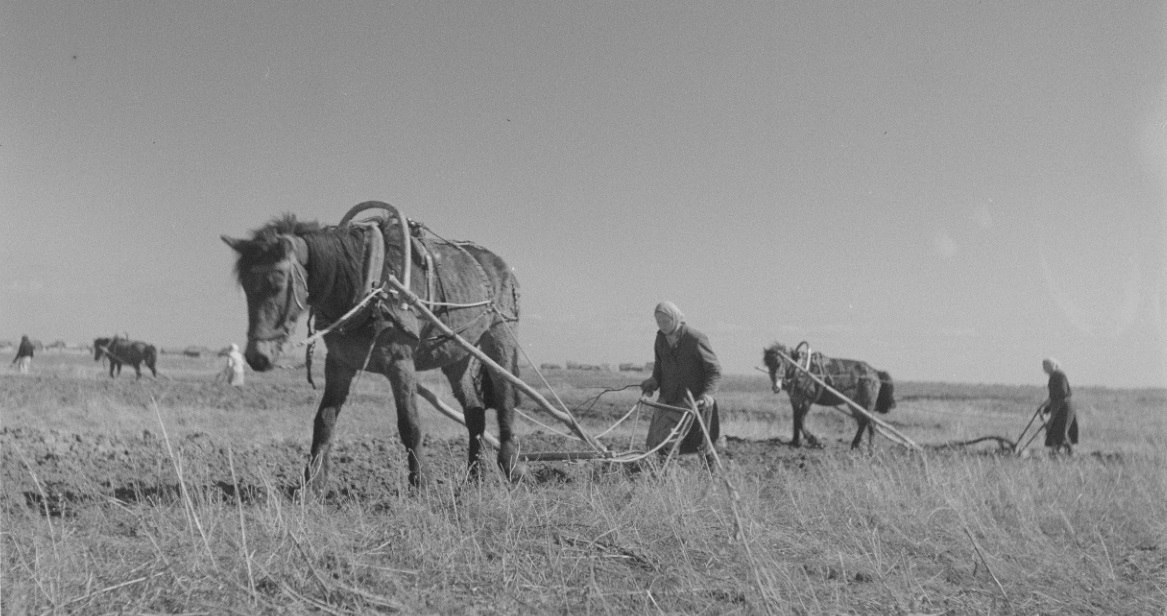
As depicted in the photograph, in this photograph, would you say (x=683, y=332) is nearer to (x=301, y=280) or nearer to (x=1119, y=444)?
(x=301, y=280)

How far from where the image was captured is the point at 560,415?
584 cm

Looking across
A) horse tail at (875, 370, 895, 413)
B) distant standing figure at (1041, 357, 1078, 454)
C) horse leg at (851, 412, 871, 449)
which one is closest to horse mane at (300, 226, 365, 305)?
horse leg at (851, 412, 871, 449)

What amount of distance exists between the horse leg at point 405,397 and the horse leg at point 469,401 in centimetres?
119

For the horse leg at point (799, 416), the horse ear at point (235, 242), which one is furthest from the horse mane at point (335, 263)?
the horse leg at point (799, 416)

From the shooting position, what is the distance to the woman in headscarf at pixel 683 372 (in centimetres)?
662

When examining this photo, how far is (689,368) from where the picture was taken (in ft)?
22.0

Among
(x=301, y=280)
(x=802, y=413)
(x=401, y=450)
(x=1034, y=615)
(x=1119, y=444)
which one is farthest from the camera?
(x=1119, y=444)

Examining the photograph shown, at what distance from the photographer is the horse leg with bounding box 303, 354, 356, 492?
5.14 m

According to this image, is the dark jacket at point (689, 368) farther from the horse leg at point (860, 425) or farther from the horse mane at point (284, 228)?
the horse leg at point (860, 425)

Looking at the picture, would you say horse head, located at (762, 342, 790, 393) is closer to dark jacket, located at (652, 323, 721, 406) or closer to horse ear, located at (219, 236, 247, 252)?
dark jacket, located at (652, 323, 721, 406)

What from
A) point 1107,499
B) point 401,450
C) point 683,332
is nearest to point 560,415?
point 683,332

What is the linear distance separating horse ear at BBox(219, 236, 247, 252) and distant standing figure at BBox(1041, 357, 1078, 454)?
38.0 feet

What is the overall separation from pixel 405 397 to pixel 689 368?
2.68 m

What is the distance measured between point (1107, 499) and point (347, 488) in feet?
19.9
